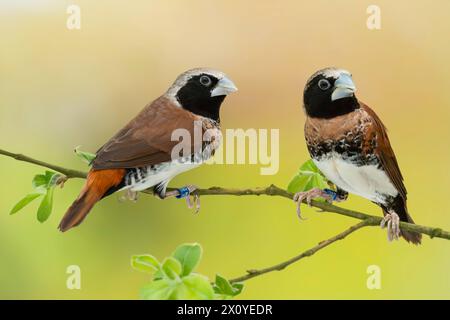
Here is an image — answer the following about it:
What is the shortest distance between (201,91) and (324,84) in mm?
373

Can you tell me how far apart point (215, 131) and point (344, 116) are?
14.8 inches

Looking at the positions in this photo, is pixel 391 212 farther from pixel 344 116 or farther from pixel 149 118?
pixel 149 118

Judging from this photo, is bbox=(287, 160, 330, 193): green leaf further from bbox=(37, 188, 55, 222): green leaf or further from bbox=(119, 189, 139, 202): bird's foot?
bbox=(37, 188, 55, 222): green leaf

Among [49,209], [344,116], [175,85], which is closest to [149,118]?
[175,85]

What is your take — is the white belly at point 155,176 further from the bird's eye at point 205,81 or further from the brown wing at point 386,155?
the brown wing at point 386,155

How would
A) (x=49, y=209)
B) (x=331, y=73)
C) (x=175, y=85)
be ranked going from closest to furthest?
A: (x=49, y=209) < (x=331, y=73) < (x=175, y=85)

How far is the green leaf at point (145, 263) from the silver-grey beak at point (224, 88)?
0.72m

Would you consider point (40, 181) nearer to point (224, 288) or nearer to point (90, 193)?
point (90, 193)

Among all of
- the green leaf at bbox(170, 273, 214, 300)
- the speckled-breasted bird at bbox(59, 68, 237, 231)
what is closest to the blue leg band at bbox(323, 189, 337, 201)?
the speckled-breasted bird at bbox(59, 68, 237, 231)

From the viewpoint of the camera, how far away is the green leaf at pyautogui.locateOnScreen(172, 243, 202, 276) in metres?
1.04

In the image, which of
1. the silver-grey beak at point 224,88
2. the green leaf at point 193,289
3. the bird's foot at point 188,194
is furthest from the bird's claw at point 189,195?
the green leaf at point 193,289

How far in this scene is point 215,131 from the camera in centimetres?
173

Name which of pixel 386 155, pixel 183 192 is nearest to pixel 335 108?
pixel 386 155

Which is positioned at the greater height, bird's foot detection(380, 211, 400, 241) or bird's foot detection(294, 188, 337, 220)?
bird's foot detection(294, 188, 337, 220)
